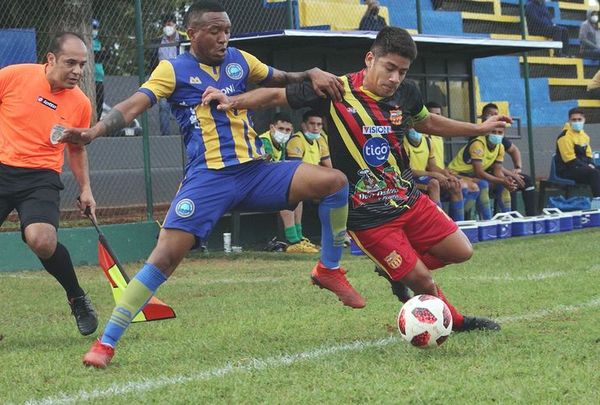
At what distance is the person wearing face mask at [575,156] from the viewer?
56.6 feet

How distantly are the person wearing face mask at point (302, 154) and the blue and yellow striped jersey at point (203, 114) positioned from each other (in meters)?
7.13

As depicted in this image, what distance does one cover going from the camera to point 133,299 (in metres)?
5.86

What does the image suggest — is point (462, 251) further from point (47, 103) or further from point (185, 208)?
point (47, 103)

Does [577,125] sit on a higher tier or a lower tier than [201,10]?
lower

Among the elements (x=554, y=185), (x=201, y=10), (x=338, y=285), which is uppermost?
(x=201, y=10)

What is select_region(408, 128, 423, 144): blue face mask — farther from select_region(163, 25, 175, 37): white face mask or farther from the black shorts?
the black shorts

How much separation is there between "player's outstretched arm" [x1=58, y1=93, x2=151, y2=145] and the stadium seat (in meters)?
12.6

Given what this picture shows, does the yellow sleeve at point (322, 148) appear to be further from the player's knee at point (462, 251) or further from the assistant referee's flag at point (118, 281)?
the player's knee at point (462, 251)

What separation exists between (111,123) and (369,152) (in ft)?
5.13

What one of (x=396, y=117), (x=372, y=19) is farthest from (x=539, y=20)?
(x=396, y=117)

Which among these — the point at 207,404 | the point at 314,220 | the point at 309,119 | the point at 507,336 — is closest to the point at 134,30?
the point at 309,119

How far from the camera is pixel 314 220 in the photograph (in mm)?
15211

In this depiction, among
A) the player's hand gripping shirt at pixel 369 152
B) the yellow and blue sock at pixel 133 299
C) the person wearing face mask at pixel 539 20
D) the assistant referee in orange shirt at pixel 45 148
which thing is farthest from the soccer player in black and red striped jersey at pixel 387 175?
the person wearing face mask at pixel 539 20

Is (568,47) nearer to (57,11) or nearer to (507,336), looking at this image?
(57,11)
